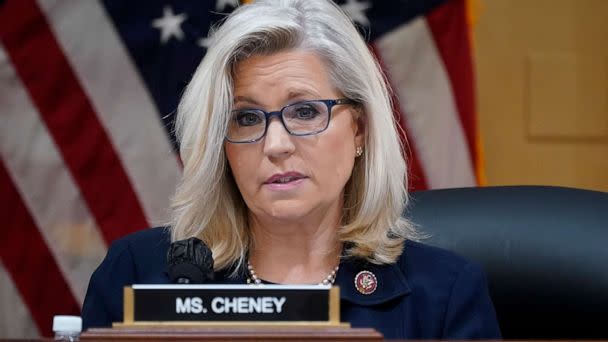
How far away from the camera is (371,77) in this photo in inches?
95.7

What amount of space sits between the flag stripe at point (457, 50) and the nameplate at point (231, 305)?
7.87 feet

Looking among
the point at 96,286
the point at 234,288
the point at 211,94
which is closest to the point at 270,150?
the point at 211,94

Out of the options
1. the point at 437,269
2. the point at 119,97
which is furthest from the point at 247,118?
the point at 119,97

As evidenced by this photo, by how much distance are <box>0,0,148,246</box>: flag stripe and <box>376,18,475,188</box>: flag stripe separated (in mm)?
1003

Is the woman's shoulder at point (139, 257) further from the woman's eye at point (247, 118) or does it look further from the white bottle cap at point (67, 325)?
the white bottle cap at point (67, 325)

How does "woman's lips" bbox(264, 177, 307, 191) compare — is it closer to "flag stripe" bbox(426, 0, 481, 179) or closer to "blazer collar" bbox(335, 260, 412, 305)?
"blazer collar" bbox(335, 260, 412, 305)

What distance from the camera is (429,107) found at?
391 cm

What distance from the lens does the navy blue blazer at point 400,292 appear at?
231cm

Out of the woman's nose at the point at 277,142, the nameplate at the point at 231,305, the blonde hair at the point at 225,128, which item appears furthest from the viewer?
the blonde hair at the point at 225,128

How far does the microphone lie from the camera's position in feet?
5.98

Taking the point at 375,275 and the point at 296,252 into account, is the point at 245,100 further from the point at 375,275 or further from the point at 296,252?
the point at 375,275

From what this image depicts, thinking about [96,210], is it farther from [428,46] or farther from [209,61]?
[209,61]

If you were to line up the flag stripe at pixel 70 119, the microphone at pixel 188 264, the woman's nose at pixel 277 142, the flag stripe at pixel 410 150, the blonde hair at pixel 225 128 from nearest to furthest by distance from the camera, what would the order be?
the microphone at pixel 188 264 → the woman's nose at pixel 277 142 → the blonde hair at pixel 225 128 → the flag stripe at pixel 70 119 → the flag stripe at pixel 410 150

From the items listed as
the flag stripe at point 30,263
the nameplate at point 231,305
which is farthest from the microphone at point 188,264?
the flag stripe at point 30,263
